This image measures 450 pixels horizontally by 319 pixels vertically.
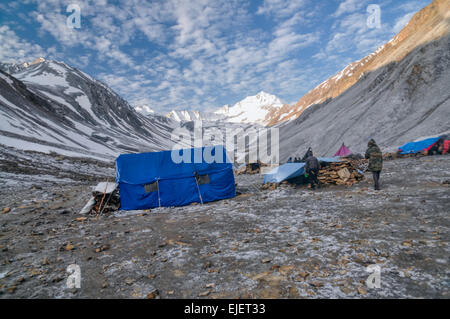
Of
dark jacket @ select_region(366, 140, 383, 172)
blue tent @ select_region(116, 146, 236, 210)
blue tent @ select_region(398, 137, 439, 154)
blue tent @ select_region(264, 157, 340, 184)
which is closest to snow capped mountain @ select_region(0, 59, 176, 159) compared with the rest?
blue tent @ select_region(116, 146, 236, 210)

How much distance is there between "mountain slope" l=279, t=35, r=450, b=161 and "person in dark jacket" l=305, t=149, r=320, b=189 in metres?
18.1

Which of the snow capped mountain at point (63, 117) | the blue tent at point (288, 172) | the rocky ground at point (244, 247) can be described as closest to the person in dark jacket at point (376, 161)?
the rocky ground at point (244, 247)

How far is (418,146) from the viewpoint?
775 inches

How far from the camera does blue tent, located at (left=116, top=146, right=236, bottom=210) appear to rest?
41.2ft

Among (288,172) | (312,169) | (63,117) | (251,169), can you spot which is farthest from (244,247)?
(63,117)

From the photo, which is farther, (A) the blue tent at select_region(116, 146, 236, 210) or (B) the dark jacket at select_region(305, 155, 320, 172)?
(B) the dark jacket at select_region(305, 155, 320, 172)

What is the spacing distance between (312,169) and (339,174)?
188cm

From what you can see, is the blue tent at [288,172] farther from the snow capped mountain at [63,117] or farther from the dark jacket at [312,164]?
the snow capped mountain at [63,117]

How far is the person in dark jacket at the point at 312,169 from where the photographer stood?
1376 centimetres

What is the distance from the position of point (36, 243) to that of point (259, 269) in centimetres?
713

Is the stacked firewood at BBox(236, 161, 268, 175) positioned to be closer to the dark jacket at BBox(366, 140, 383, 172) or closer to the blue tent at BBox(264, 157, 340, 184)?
the blue tent at BBox(264, 157, 340, 184)

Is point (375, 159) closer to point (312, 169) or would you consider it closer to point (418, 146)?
point (312, 169)

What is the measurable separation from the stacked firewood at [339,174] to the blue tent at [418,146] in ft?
29.6
